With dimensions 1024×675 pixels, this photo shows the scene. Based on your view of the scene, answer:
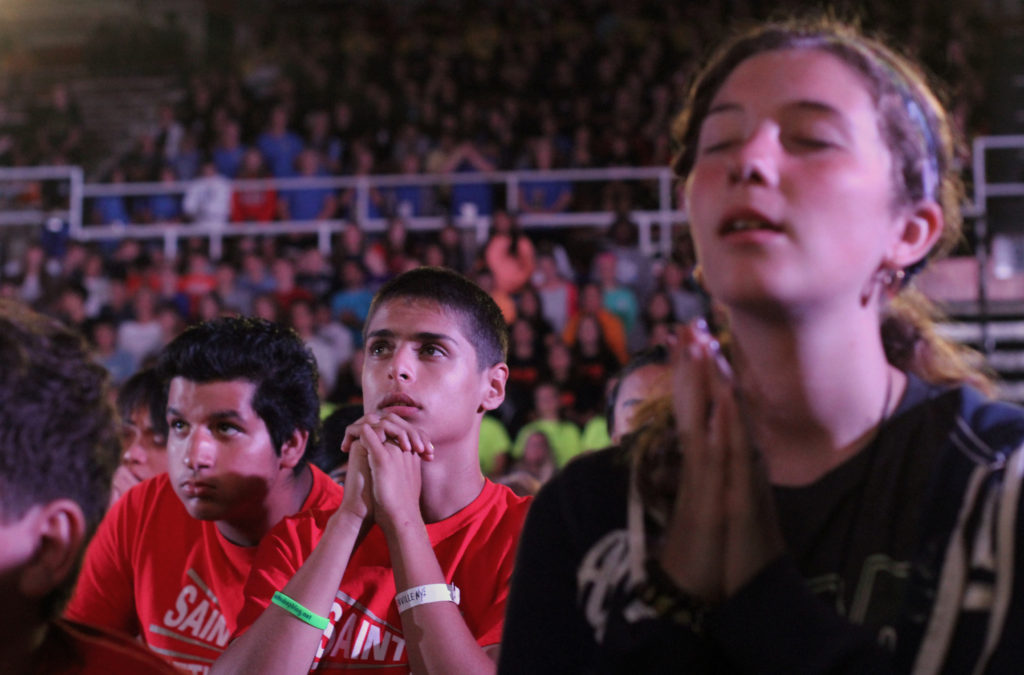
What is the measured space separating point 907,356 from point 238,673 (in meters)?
1.37

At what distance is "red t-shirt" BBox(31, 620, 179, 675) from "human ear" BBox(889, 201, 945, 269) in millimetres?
1157

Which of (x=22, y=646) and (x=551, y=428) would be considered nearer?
(x=22, y=646)

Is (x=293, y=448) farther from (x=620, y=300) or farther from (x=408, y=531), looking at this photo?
(x=620, y=300)

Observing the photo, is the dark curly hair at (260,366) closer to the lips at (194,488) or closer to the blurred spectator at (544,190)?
the lips at (194,488)

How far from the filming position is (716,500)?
111 centimetres

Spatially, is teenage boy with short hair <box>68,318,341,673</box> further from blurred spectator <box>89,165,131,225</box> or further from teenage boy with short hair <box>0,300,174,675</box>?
blurred spectator <box>89,165,131,225</box>

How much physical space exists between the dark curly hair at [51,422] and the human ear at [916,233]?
1.11 metres

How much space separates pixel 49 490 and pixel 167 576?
1.48 meters

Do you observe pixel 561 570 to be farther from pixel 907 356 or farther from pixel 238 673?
pixel 238 673

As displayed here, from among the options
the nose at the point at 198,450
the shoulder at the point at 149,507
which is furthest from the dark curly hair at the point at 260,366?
the shoulder at the point at 149,507

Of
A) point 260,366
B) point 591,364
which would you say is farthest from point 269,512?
point 591,364

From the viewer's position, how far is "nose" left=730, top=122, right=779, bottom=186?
4.08 feet

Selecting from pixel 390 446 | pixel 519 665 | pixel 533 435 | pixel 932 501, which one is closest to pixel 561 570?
Result: pixel 519 665

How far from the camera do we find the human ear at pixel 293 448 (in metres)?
2.65
